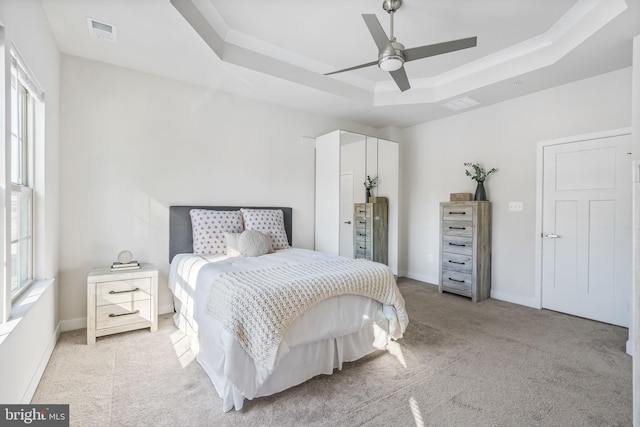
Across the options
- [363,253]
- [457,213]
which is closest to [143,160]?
[363,253]

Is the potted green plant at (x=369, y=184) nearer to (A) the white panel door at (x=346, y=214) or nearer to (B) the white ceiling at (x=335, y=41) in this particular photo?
(A) the white panel door at (x=346, y=214)

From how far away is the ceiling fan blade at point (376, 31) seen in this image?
206cm

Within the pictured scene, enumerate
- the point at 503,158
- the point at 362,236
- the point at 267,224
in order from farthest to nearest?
the point at 362,236 < the point at 503,158 < the point at 267,224

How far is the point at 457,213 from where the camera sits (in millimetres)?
4215

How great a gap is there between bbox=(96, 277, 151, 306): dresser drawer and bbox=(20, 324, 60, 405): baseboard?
0.41 meters

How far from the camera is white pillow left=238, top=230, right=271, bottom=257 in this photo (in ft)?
10.4

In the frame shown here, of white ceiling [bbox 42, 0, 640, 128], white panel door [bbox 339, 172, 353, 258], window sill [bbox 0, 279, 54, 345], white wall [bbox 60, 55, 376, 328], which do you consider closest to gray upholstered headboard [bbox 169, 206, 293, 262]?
white wall [bbox 60, 55, 376, 328]

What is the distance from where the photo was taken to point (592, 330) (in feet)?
9.98

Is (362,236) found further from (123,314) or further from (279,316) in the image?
(123,314)

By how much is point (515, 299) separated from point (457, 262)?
81cm

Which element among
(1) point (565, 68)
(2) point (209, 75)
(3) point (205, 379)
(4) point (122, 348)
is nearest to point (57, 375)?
(4) point (122, 348)

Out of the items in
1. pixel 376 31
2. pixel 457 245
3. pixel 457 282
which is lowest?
pixel 457 282

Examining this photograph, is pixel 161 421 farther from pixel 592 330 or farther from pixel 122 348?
pixel 592 330

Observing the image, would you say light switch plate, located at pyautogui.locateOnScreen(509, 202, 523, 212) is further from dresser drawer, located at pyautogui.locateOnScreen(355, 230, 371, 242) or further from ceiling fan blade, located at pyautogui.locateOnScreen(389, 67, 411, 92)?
ceiling fan blade, located at pyautogui.locateOnScreen(389, 67, 411, 92)
